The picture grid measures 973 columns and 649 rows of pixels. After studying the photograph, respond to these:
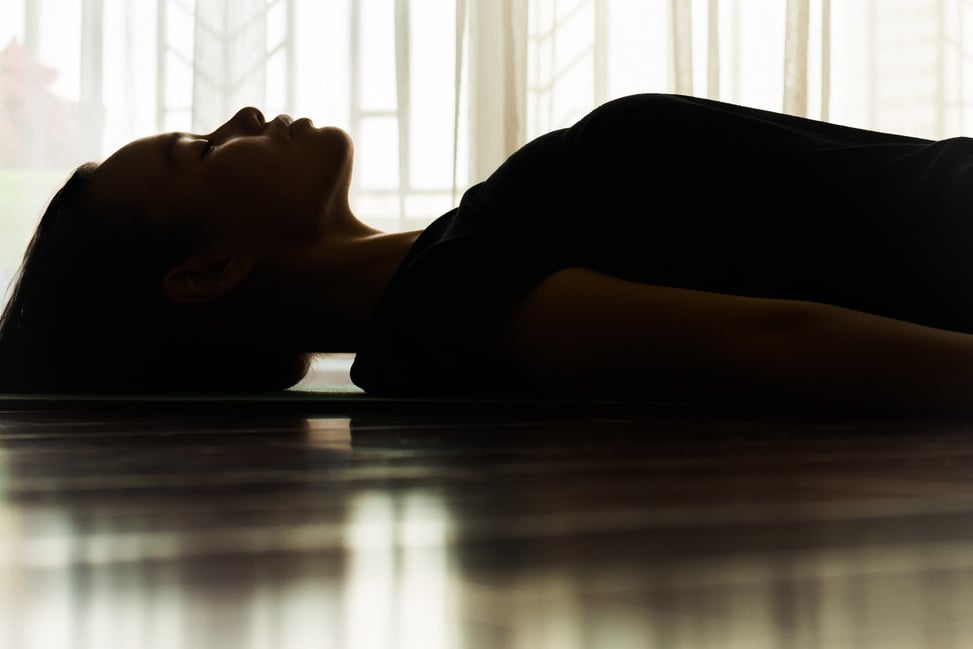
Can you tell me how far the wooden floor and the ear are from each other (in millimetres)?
833

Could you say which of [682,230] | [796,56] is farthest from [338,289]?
[796,56]

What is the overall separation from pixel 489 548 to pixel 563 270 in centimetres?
92

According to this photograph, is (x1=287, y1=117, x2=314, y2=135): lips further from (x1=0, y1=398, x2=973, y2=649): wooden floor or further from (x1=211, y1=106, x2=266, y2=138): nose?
(x1=0, y1=398, x2=973, y2=649): wooden floor

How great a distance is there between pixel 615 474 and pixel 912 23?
3.12 m

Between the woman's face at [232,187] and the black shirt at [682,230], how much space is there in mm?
275

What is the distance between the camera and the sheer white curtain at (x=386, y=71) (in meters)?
2.91

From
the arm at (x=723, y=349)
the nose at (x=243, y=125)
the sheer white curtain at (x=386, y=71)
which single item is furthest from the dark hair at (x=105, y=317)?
the sheer white curtain at (x=386, y=71)

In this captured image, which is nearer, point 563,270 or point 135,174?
point 563,270

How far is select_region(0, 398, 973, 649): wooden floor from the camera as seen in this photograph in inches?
6.8

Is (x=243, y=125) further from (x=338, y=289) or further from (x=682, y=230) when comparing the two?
(x=682, y=230)

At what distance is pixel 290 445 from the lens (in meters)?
0.64

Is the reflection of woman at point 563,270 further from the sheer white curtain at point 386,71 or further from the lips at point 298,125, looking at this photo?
the sheer white curtain at point 386,71

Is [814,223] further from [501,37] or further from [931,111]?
[931,111]

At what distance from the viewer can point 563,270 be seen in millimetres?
1174
